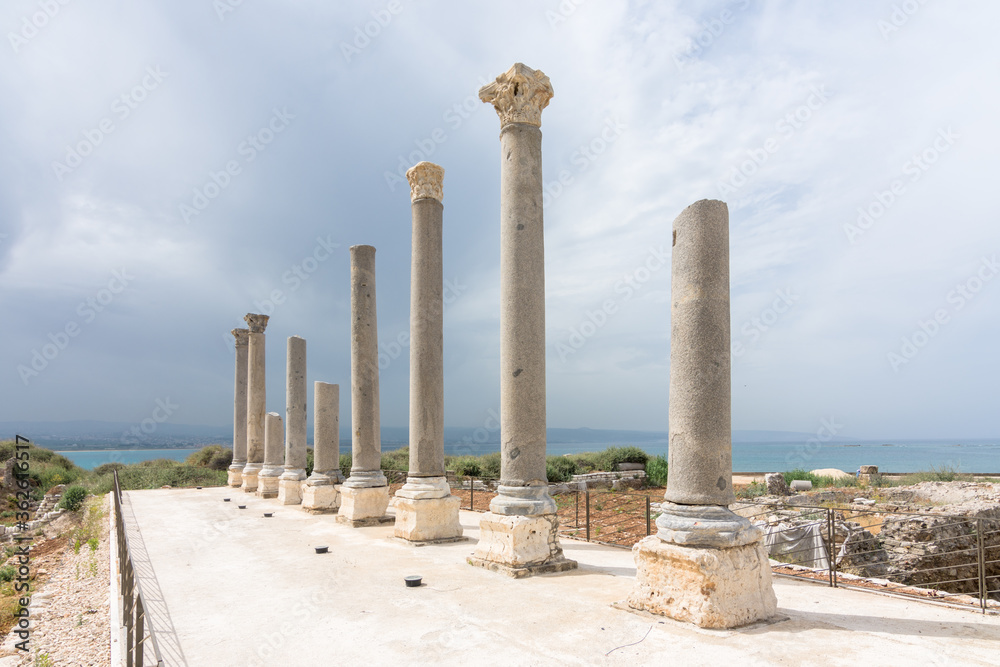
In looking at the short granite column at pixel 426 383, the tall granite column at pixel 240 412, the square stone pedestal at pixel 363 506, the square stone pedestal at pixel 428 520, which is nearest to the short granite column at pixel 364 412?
the square stone pedestal at pixel 363 506

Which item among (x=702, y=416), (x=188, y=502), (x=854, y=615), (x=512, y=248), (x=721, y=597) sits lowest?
(x=188, y=502)

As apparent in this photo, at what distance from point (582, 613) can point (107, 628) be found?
5.70 m

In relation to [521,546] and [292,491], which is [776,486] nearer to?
[521,546]

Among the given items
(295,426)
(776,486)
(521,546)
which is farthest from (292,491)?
(776,486)

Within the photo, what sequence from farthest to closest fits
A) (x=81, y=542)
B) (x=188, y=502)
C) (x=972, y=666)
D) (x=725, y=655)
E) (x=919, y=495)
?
(x=188, y=502)
(x=919, y=495)
(x=81, y=542)
(x=725, y=655)
(x=972, y=666)

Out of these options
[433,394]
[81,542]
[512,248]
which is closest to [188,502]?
[81,542]

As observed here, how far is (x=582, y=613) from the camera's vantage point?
234 inches

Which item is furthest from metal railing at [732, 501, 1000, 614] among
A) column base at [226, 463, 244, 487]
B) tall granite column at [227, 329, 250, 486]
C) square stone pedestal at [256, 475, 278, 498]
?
column base at [226, 463, 244, 487]

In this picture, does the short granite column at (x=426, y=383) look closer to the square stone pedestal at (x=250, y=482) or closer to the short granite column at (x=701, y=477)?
the short granite column at (x=701, y=477)

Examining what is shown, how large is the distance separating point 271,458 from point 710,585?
55.9 ft

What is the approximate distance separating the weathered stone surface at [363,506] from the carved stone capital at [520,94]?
8.16m

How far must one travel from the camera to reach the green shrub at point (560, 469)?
74.3 ft

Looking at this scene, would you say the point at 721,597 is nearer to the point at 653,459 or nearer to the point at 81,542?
the point at 81,542

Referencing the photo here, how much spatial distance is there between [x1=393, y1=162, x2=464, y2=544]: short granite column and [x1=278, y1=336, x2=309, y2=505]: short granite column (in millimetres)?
6883
